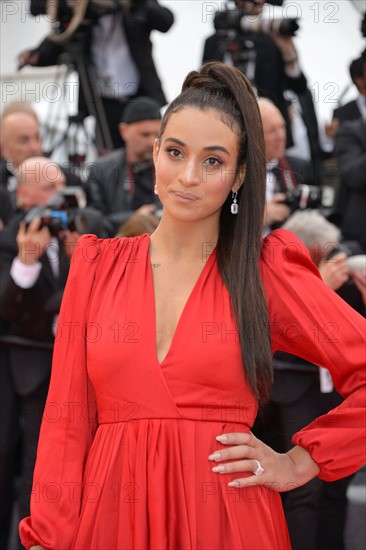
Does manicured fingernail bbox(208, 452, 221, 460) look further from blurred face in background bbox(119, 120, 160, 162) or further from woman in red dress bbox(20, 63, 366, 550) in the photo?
blurred face in background bbox(119, 120, 160, 162)

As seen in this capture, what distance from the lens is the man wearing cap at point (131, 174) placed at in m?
4.81

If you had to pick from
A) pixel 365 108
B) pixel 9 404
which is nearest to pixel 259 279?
pixel 9 404

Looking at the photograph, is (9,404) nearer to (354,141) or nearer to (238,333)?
(354,141)

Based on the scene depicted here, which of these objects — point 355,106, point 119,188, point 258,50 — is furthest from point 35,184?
point 355,106

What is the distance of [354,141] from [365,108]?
0.56 m

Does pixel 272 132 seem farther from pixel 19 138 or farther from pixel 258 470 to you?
pixel 258 470

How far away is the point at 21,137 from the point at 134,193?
2.75 ft

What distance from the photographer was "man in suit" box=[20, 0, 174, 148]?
17.8ft

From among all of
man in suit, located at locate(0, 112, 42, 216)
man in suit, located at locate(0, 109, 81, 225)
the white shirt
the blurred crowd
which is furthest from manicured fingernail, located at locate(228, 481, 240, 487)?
the white shirt

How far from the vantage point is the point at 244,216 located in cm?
225

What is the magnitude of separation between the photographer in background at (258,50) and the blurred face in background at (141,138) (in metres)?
0.74

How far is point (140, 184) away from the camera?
484 cm

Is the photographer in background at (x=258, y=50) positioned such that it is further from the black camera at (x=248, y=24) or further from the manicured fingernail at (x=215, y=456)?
the manicured fingernail at (x=215, y=456)

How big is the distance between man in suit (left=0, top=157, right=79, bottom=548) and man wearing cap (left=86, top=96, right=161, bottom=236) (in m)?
0.54
